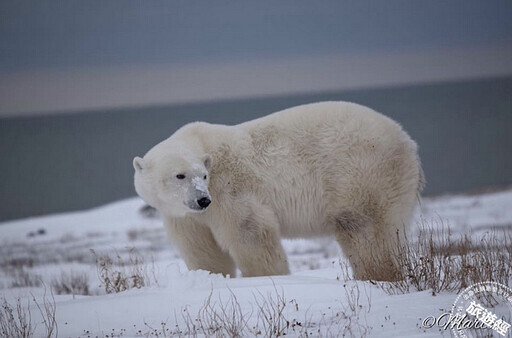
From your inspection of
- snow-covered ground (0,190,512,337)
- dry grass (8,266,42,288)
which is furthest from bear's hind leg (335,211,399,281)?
dry grass (8,266,42,288)

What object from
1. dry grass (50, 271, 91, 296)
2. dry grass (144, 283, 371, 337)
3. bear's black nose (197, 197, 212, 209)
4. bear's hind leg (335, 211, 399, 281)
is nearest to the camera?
dry grass (144, 283, 371, 337)

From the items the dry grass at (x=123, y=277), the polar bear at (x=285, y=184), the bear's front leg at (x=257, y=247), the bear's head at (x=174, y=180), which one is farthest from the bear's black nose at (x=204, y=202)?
the dry grass at (x=123, y=277)

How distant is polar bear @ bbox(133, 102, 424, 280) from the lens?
4766 millimetres

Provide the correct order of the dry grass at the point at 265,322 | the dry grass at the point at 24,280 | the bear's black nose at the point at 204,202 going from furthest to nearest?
the dry grass at the point at 24,280, the bear's black nose at the point at 204,202, the dry grass at the point at 265,322

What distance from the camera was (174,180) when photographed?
4.66 metres

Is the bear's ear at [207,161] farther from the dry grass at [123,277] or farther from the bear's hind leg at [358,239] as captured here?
the bear's hind leg at [358,239]

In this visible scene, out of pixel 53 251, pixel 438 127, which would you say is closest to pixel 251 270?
pixel 53 251

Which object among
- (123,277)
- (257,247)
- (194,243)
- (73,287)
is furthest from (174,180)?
(73,287)

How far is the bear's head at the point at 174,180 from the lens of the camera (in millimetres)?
4512

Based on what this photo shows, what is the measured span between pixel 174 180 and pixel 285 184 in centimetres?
100

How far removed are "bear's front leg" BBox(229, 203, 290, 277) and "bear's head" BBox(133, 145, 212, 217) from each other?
47cm

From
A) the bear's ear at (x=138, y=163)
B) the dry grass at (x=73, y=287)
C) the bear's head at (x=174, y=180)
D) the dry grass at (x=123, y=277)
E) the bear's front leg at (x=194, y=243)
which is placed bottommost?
the dry grass at (x=73, y=287)

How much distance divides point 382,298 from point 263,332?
0.87 metres

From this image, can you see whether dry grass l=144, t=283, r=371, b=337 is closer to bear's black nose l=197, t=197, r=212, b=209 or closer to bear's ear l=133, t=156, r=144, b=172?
bear's black nose l=197, t=197, r=212, b=209
